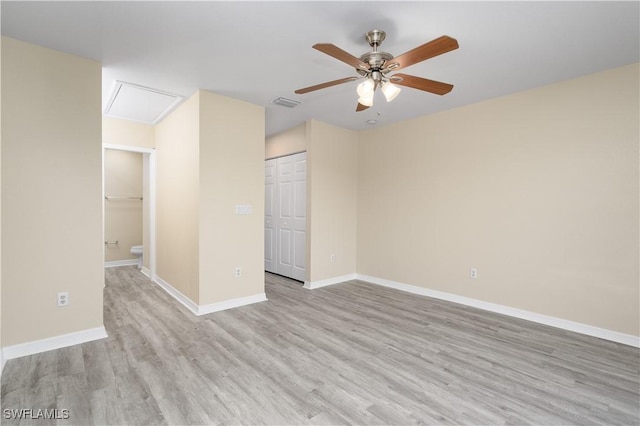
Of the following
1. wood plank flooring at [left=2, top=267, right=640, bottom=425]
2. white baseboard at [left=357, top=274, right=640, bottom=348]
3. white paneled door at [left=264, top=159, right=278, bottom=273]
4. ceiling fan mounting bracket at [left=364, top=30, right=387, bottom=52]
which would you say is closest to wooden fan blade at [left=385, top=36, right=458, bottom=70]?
ceiling fan mounting bracket at [left=364, top=30, right=387, bottom=52]

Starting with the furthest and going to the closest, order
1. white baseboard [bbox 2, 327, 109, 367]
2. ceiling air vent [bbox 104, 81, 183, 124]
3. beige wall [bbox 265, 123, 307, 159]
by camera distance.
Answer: beige wall [bbox 265, 123, 307, 159] < ceiling air vent [bbox 104, 81, 183, 124] < white baseboard [bbox 2, 327, 109, 367]

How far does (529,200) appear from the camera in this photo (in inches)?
137

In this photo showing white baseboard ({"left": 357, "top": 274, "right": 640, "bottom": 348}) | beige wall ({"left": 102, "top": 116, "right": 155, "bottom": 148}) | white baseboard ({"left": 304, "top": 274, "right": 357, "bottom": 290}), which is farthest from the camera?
white baseboard ({"left": 304, "top": 274, "right": 357, "bottom": 290})

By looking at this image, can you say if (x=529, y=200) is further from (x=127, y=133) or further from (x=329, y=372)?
(x=127, y=133)

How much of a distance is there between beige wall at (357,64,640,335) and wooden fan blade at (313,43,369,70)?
93.4 inches

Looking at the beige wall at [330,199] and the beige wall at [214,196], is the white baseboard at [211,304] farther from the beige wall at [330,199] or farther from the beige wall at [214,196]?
the beige wall at [330,199]

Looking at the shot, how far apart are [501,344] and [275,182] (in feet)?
13.7

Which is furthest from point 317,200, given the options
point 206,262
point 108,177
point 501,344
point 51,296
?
point 108,177

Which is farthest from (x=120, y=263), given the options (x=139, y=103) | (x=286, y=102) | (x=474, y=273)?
(x=474, y=273)

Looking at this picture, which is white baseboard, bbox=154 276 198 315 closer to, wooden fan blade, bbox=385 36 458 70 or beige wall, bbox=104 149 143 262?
beige wall, bbox=104 149 143 262

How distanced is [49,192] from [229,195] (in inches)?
65.8

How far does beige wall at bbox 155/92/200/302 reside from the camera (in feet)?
12.0

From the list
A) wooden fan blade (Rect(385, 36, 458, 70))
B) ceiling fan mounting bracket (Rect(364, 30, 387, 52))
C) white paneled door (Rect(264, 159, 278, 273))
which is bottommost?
white paneled door (Rect(264, 159, 278, 273))

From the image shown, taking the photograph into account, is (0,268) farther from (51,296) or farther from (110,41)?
(110,41)
